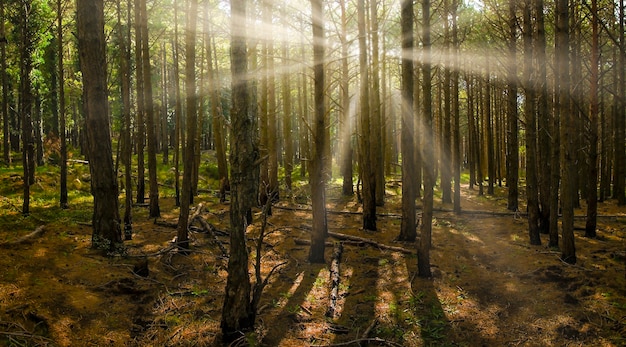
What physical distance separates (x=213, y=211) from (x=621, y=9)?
16.6m

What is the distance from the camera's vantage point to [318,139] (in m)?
9.05

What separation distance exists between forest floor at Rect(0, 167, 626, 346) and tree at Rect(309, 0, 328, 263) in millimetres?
623

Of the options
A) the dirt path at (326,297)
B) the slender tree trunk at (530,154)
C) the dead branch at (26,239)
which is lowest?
the dirt path at (326,297)

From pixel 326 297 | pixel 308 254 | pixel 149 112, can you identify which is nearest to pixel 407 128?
pixel 308 254

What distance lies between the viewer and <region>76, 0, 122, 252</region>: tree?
8.28 meters

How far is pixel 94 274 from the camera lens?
7180 millimetres

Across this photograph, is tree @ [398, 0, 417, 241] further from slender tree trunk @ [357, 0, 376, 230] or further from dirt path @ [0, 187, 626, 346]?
slender tree trunk @ [357, 0, 376, 230]

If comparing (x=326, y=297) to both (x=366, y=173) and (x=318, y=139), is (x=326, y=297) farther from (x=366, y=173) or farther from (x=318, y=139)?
(x=366, y=173)

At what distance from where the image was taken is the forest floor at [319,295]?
5715 mm

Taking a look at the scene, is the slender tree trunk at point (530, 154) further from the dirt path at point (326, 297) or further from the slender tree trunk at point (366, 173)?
the slender tree trunk at point (366, 173)

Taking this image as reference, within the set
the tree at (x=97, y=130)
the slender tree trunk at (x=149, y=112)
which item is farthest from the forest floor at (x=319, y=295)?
the slender tree trunk at (x=149, y=112)

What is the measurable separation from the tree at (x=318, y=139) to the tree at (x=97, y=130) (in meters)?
4.52

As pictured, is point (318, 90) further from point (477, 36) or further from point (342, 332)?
point (477, 36)

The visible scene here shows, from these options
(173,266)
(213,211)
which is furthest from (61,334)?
(213,211)
